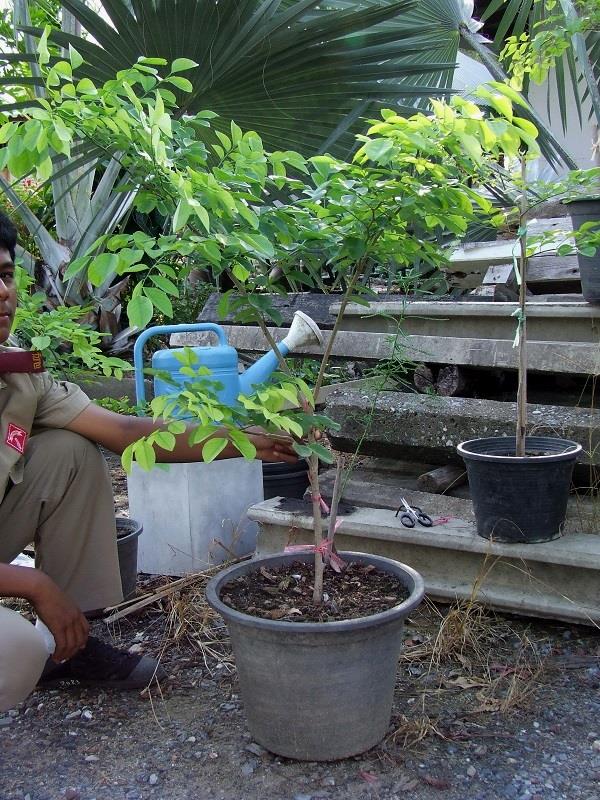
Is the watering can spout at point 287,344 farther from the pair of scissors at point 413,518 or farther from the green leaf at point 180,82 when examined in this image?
the green leaf at point 180,82

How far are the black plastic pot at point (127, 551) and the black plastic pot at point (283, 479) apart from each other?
67 centimetres

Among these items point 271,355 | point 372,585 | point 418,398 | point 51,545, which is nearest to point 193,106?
point 271,355

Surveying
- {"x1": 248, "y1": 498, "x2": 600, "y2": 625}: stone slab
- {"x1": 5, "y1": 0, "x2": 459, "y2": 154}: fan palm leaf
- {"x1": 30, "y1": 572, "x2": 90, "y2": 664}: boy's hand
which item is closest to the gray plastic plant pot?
{"x1": 30, "y1": 572, "x2": 90, "y2": 664}: boy's hand

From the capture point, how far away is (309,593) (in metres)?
1.69

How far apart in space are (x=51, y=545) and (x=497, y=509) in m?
1.13

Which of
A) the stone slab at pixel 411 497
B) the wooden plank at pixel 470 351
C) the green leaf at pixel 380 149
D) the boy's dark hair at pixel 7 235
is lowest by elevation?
the stone slab at pixel 411 497

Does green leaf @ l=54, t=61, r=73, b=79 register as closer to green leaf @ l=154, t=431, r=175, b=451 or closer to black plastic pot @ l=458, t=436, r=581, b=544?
green leaf @ l=154, t=431, r=175, b=451

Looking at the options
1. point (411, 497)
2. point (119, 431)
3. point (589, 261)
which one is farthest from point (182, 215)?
point (589, 261)

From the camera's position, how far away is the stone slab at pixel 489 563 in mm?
1983

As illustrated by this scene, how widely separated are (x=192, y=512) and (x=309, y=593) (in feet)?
3.29

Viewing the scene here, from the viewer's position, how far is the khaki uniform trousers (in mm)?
1823

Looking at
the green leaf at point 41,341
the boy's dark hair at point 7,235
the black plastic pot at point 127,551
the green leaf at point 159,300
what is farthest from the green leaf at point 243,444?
the green leaf at point 41,341

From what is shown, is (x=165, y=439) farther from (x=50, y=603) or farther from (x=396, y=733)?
(x=396, y=733)

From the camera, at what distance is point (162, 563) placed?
8.77 feet
